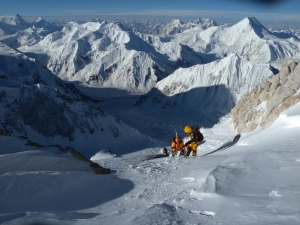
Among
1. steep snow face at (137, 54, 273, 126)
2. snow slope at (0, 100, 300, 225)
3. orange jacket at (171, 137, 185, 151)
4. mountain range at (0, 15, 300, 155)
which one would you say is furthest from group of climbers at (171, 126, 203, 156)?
steep snow face at (137, 54, 273, 126)

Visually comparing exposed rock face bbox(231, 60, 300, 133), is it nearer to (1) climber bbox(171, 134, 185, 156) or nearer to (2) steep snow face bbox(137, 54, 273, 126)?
(1) climber bbox(171, 134, 185, 156)

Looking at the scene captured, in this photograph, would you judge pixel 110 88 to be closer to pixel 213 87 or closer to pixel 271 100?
pixel 213 87

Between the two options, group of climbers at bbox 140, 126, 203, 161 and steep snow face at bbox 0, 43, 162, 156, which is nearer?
group of climbers at bbox 140, 126, 203, 161

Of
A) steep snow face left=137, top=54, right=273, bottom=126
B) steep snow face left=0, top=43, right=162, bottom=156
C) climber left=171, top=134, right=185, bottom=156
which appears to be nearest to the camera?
climber left=171, top=134, right=185, bottom=156

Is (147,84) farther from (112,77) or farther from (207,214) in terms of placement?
(207,214)

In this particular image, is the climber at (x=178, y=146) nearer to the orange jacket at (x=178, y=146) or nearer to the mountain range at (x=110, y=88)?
the orange jacket at (x=178, y=146)

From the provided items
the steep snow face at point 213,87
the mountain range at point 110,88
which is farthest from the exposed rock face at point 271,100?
the steep snow face at point 213,87

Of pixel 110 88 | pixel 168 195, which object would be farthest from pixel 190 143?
pixel 110 88

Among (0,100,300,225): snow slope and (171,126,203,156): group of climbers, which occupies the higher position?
(0,100,300,225): snow slope
